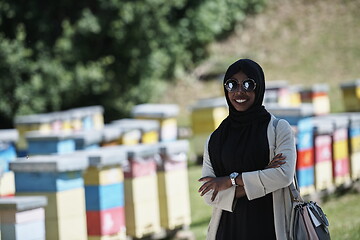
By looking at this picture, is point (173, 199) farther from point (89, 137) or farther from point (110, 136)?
point (110, 136)

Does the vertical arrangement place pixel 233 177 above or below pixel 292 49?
below

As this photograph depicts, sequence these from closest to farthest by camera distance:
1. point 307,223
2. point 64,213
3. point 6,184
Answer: point 307,223
point 64,213
point 6,184

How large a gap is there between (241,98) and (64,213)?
360 cm

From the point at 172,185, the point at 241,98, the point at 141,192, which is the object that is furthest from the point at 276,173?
the point at 172,185

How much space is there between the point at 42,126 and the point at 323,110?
6775mm

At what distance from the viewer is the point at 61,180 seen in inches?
276

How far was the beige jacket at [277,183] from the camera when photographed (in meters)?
3.77

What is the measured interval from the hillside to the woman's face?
63.6ft

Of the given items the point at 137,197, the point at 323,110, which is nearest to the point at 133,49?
the point at 323,110

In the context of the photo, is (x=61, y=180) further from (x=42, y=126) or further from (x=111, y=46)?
(x=111, y=46)

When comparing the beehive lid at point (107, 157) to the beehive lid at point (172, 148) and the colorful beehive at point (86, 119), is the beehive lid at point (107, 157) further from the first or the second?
the colorful beehive at point (86, 119)

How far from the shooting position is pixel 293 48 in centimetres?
2834

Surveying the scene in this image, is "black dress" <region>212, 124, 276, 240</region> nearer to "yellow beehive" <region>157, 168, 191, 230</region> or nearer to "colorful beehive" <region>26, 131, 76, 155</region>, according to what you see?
"yellow beehive" <region>157, 168, 191, 230</region>

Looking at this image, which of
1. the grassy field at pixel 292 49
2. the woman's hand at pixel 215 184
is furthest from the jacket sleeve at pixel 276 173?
the grassy field at pixel 292 49
